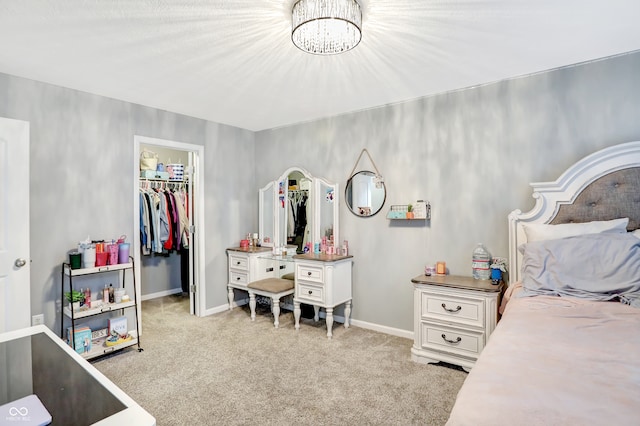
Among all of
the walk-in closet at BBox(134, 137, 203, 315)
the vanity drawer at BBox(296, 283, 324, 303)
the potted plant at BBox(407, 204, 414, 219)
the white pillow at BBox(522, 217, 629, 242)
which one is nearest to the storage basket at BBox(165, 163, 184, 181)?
the walk-in closet at BBox(134, 137, 203, 315)

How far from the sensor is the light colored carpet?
6.99 feet

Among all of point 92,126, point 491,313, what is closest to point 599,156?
point 491,313

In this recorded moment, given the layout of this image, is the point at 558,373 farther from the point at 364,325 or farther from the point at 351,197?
the point at 351,197

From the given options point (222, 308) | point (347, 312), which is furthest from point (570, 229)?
point (222, 308)

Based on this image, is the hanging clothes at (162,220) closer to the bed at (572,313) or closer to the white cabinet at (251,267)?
the white cabinet at (251,267)

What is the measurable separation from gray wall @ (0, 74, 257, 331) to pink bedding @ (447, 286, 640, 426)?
3295 millimetres

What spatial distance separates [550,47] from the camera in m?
2.32

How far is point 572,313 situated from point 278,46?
2326 mm

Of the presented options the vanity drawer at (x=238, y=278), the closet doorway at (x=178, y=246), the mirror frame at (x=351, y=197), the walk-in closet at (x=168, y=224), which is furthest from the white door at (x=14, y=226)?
the mirror frame at (x=351, y=197)

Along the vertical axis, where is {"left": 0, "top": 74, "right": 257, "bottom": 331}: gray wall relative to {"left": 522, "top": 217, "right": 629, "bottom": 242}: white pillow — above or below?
above

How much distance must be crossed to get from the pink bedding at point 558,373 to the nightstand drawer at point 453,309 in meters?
0.85

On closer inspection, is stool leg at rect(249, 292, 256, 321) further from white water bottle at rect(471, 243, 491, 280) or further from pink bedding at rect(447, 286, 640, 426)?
pink bedding at rect(447, 286, 640, 426)

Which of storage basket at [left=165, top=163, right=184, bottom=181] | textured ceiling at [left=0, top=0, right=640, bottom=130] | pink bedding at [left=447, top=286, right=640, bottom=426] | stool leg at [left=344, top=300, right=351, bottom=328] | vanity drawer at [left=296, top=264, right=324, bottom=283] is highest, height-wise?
textured ceiling at [left=0, top=0, right=640, bottom=130]

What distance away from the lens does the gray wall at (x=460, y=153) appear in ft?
8.43
